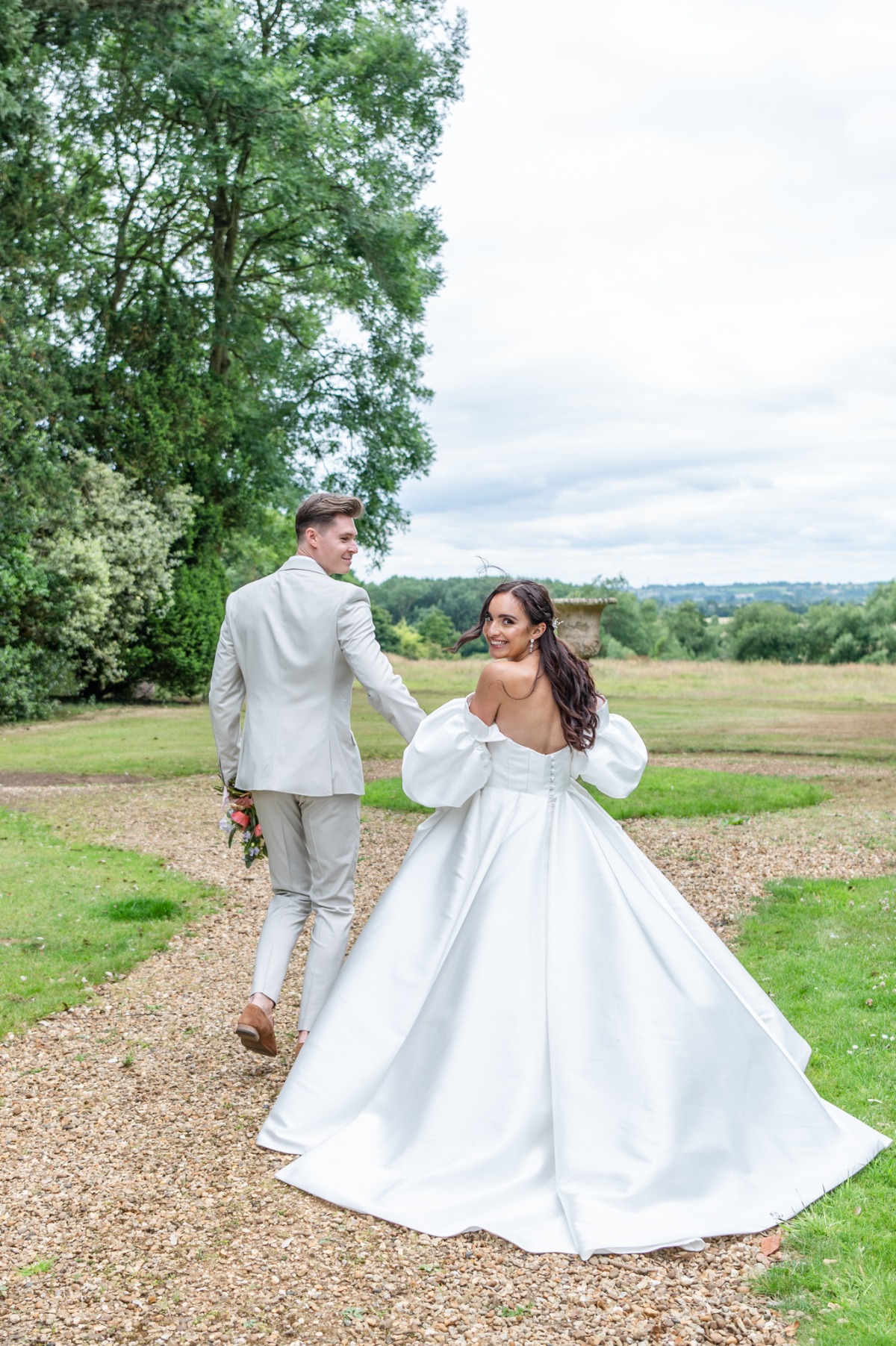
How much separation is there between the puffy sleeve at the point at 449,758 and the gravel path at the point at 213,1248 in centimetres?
129

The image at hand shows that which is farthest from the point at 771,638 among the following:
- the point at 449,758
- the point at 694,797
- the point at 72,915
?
the point at 449,758

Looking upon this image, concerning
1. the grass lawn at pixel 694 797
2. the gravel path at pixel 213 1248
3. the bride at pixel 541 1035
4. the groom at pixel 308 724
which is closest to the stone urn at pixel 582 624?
the grass lawn at pixel 694 797

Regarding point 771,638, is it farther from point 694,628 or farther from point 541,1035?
point 541,1035

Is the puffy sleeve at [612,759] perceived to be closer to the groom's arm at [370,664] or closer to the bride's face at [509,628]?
the bride's face at [509,628]

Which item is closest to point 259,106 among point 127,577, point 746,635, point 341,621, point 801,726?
point 127,577

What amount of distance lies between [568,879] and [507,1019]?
50cm

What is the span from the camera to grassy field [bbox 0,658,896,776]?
47.6 feet

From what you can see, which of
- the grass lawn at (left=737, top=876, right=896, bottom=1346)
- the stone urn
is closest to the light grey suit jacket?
the grass lawn at (left=737, top=876, right=896, bottom=1346)

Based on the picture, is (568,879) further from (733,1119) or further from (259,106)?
(259,106)

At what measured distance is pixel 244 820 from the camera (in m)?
4.50

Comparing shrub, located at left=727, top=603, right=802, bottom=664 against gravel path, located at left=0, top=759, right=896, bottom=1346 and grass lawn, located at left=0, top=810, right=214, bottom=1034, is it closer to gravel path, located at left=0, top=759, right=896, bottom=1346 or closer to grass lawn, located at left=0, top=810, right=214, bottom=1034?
grass lawn, located at left=0, top=810, right=214, bottom=1034

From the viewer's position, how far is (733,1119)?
3.31 metres

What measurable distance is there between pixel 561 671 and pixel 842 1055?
2.10 meters

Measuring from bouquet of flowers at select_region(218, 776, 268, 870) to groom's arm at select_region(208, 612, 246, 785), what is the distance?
146 millimetres
